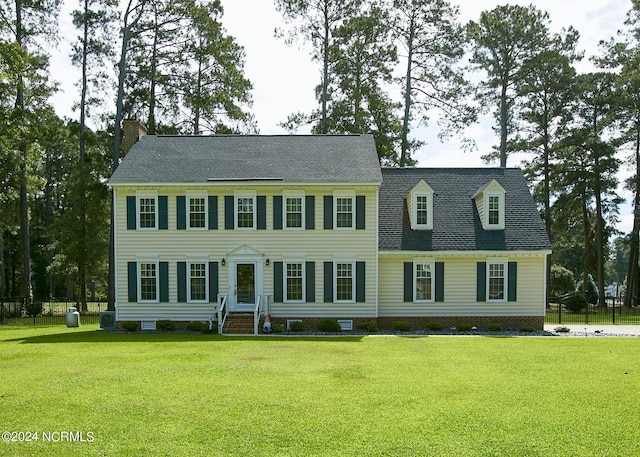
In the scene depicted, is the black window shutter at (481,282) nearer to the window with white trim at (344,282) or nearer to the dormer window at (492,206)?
the dormer window at (492,206)

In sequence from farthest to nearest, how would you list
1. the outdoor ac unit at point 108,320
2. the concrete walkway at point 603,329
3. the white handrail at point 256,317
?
the outdoor ac unit at point 108,320 → the concrete walkway at point 603,329 → the white handrail at point 256,317

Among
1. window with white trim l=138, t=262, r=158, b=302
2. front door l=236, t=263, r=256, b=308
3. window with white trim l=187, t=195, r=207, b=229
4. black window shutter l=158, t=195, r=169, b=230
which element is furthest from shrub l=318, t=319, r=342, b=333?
black window shutter l=158, t=195, r=169, b=230

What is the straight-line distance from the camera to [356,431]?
8422 mm

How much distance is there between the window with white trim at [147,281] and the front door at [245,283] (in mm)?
3516

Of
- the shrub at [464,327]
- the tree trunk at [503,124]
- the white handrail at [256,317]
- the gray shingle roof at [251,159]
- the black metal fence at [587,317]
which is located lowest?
the black metal fence at [587,317]

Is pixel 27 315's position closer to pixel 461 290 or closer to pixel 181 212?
pixel 181 212

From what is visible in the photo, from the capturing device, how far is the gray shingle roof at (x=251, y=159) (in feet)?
77.2

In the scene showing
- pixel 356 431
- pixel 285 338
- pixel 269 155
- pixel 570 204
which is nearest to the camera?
pixel 356 431

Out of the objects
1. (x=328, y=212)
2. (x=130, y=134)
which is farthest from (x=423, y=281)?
(x=130, y=134)

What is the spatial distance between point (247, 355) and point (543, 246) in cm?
1447

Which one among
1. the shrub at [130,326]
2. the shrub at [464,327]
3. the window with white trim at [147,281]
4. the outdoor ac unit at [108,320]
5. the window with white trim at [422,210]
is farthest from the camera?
the window with white trim at [422,210]

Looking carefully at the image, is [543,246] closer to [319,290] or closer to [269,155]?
[319,290]

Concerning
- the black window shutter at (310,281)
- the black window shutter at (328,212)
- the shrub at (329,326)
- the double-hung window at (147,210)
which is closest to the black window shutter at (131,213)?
the double-hung window at (147,210)

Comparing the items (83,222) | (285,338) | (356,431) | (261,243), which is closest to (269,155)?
(261,243)
